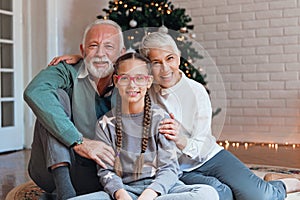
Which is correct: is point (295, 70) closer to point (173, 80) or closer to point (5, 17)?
point (5, 17)

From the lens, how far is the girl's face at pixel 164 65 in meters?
1.38

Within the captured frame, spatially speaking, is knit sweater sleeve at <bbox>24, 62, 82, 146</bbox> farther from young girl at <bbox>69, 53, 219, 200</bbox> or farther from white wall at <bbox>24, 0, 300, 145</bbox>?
white wall at <bbox>24, 0, 300, 145</bbox>

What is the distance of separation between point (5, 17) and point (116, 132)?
2.81m

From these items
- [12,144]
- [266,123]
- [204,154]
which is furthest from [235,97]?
[204,154]

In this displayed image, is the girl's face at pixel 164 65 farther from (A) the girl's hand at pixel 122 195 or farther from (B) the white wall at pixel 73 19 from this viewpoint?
(B) the white wall at pixel 73 19

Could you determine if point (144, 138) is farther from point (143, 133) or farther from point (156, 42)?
point (156, 42)

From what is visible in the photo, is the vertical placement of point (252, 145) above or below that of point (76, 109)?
below

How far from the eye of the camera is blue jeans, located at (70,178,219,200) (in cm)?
128

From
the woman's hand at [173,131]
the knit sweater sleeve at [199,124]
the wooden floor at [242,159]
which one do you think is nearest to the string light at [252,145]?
the wooden floor at [242,159]

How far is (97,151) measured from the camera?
1387 mm

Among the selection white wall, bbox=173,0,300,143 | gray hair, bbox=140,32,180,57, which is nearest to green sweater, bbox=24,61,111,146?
gray hair, bbox=140,32,180,57

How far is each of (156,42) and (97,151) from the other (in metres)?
0.39

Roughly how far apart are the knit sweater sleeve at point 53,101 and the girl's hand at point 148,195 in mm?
314

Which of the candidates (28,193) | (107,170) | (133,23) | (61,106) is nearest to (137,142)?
(107,170)
